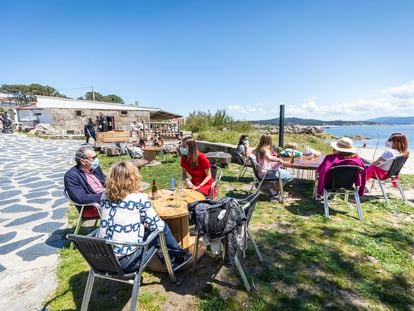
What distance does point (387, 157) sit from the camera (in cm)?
436

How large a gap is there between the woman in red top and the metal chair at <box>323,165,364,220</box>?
6.06 feet

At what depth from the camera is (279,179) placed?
14.7 feet

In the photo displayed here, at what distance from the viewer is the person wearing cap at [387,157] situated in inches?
171

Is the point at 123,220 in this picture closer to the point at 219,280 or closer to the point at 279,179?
the point at 219,280

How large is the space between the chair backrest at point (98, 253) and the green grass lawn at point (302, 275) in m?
0.55

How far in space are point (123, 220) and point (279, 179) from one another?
3239 mm

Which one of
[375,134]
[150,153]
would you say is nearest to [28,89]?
[150,153]

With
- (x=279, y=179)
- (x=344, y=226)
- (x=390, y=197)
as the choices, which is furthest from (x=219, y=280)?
(x=390, y=197)

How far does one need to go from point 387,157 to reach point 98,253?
478cm

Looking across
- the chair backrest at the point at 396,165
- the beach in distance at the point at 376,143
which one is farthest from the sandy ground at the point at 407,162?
the chair backrest at the point at 396,165

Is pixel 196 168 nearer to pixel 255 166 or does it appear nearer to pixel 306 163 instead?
pixel 255 166

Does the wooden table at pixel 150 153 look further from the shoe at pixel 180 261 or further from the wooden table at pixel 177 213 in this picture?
the shoe at pixel 180 261

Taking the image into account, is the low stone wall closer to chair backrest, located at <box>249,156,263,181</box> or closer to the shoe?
chair backrest, located at <box>249,156,263,181</box>

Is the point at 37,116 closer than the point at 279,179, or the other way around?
the point at 279,179
